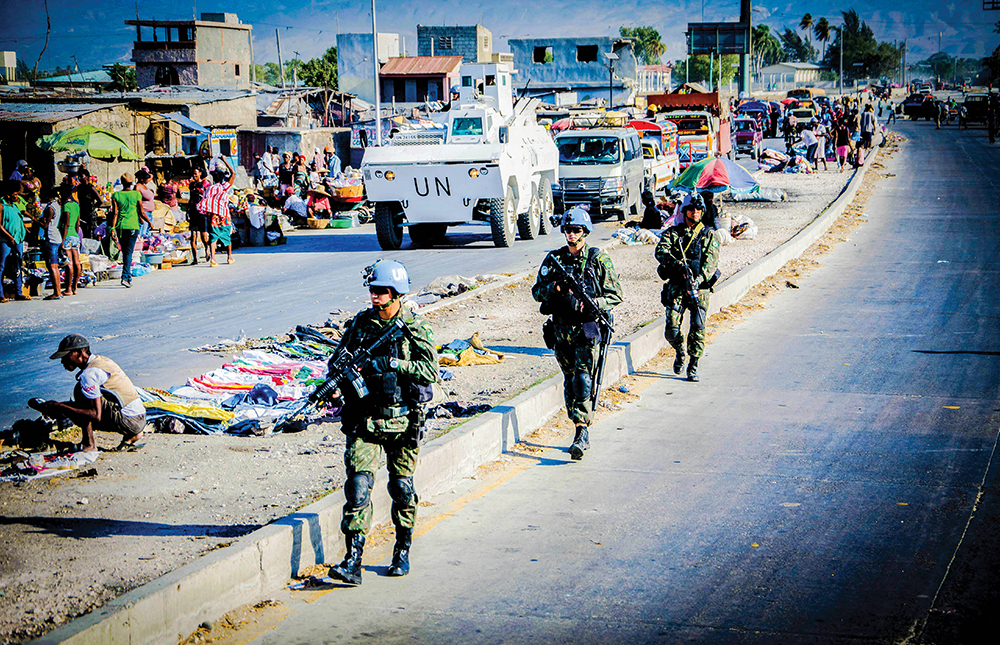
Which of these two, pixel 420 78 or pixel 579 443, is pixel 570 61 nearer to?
pixel 420 78

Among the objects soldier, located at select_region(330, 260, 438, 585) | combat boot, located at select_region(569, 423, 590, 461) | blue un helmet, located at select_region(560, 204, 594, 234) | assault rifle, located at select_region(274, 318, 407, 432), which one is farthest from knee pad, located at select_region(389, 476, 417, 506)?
blue un helmet, located at select_region(560, 204, 594, 234)

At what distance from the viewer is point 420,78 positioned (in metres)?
71.1

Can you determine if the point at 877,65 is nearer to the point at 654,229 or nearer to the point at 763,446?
the point at 654,229

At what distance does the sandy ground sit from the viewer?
4.82m

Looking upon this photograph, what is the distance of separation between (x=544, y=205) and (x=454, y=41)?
7133 cm

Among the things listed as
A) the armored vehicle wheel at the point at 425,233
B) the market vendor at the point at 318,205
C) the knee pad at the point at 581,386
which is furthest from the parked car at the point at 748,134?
the knee pad at the point at 581,386

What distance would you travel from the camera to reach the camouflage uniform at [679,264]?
31.3ft

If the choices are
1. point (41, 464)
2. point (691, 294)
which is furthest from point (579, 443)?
point (41, 464)

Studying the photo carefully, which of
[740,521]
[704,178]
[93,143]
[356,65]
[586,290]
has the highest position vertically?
[356,65]

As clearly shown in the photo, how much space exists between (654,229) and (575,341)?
13498 millimetres

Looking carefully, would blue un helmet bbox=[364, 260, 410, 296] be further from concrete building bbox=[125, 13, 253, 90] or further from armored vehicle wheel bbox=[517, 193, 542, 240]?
concrete building bbox=[125, 13, 253, 90]

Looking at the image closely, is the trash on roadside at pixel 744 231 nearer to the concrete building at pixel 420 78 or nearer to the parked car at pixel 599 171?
the parked car at pixel 599 171

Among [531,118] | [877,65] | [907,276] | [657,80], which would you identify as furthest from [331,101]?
[877,65]

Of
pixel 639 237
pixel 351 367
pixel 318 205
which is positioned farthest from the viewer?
pixel 318 205
